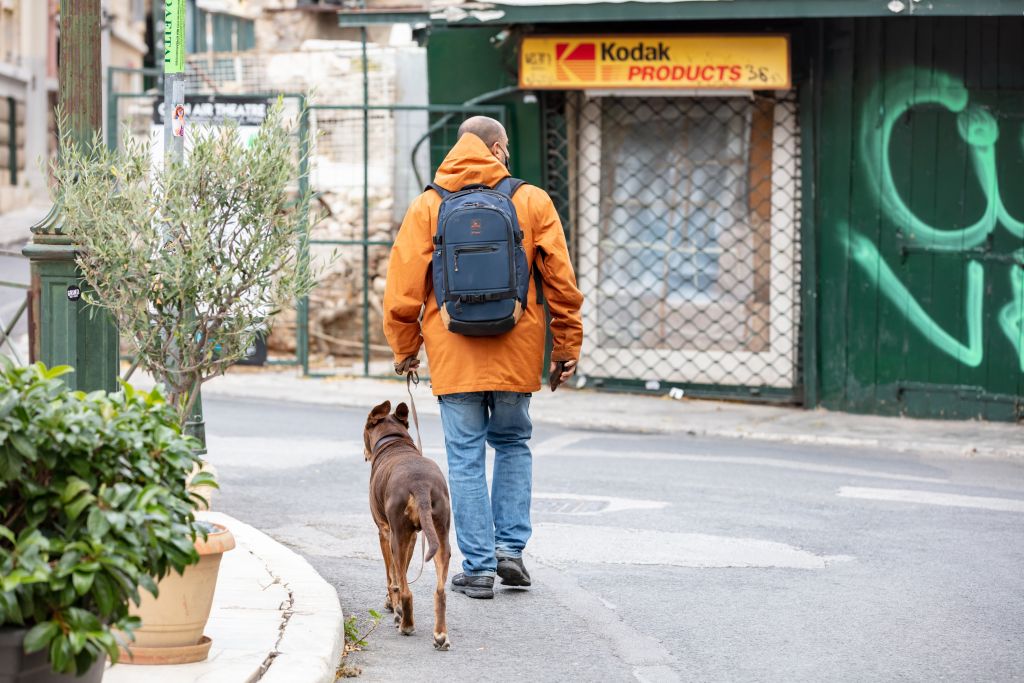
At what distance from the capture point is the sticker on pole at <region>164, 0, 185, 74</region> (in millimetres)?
7438

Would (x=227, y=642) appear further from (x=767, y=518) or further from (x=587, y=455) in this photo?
(x=587, y=455)

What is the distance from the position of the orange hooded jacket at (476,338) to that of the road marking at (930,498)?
3.25 m

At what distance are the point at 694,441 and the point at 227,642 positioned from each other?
6458 mm

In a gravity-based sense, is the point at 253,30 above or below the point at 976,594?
above

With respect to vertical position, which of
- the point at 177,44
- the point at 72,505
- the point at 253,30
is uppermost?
the point at 253,30

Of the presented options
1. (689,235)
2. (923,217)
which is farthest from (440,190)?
(689,235)

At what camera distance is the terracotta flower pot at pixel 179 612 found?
459 cm

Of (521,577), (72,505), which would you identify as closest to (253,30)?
(521,577)

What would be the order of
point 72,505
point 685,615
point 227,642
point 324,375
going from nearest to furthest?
1. point 72,505
2. point 227,642
3. point 685,615
4. point 324,375

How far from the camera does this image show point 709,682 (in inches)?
198

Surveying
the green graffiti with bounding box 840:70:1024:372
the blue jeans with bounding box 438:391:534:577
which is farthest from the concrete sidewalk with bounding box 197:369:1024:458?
the blue jeans with bounding box 438:391:534:577

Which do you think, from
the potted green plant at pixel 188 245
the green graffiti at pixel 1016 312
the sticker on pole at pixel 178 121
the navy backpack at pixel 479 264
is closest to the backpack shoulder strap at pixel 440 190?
the navy backpack at pixel 479 264

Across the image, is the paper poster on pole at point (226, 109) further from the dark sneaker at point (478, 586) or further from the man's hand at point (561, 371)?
the dark sneaker at point (478, 586)

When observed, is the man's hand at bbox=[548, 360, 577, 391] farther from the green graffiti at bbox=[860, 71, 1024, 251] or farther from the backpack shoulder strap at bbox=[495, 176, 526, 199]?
the green graffiti at bbox=[860, 71, 1024, 251]
